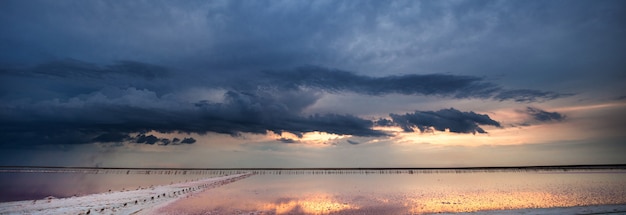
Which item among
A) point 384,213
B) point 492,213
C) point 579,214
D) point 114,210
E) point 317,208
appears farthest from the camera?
point 317,208

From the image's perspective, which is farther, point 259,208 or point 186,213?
point 259,208

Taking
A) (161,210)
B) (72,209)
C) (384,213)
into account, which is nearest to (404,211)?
(384,213)

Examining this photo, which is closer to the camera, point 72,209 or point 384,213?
point 384,213

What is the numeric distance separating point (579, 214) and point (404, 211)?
33.1ft

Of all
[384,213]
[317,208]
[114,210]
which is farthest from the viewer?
[317,208]

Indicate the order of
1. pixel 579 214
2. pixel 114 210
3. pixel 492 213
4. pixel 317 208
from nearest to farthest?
pixel 579 214
pixel 492 213
pixel 114 210
pixel 317 208

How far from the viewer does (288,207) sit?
78.1 ft

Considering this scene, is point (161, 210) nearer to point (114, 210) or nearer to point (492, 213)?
point (114, 210)

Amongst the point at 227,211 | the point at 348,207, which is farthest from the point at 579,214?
the point at 227,211

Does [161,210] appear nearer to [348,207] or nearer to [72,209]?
[72,209]

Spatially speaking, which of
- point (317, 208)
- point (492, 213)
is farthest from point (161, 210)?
point (492, 213)

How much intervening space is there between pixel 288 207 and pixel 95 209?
13111mm

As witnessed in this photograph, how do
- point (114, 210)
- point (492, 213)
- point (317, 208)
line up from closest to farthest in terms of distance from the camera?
point (492, 213) < point (114, 210) < point (317, 208)

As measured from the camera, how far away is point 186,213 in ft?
71.3
